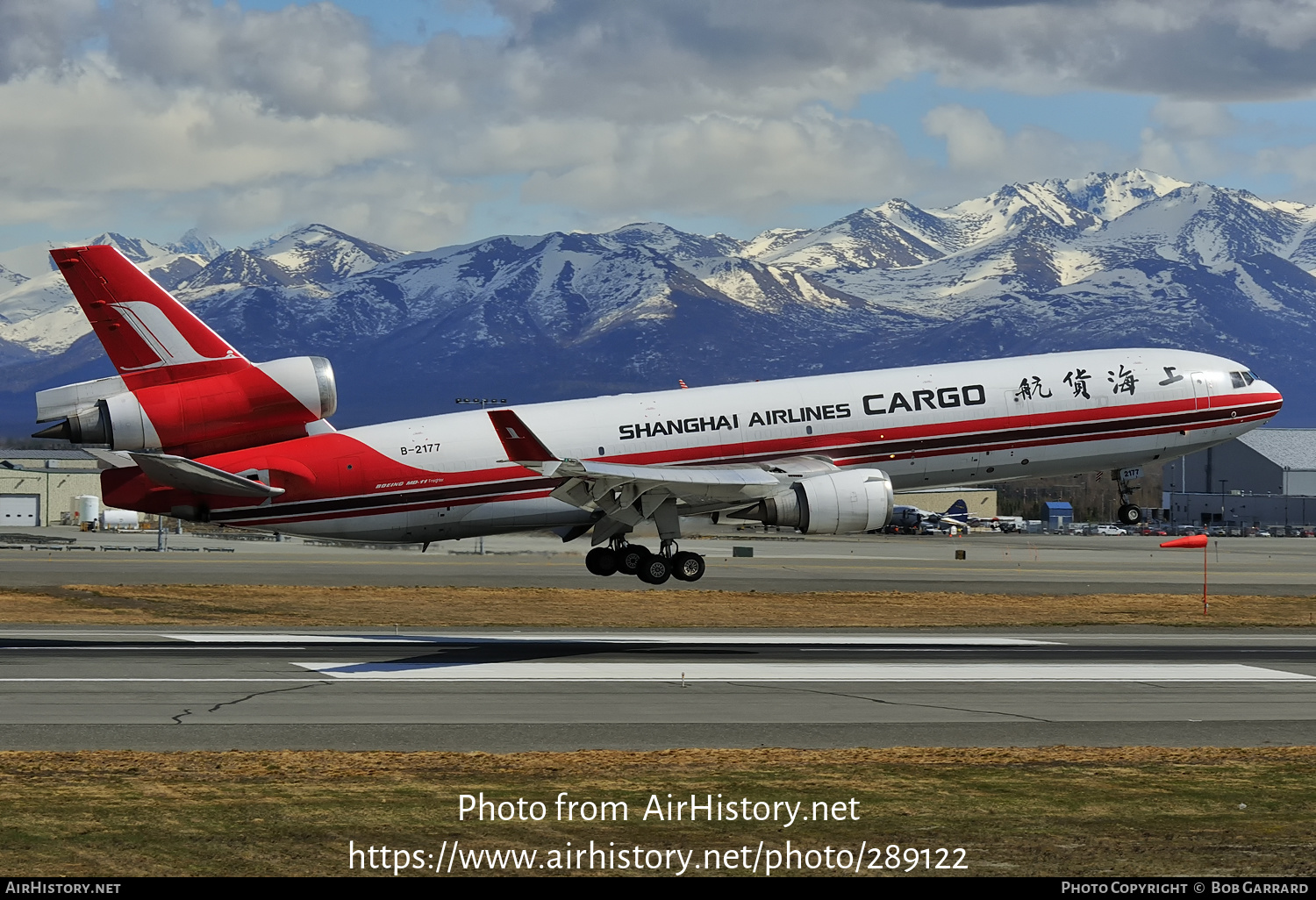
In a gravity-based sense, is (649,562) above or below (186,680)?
above

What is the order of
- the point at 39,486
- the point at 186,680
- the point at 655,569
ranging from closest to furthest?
the point at 186,680 < the point at 655,569 < the point at 39,486

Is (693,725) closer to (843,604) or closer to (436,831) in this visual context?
(436,831)

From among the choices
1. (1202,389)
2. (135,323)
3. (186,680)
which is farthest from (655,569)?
(1202,389)

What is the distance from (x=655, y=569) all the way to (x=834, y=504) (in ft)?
20.2

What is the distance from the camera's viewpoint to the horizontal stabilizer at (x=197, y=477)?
4303 centimetres

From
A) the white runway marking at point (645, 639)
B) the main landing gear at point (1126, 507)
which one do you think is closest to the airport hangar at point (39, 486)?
the white runway marking at point (645, 639)

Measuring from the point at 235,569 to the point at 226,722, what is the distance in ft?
190

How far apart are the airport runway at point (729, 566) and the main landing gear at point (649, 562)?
24430 mm

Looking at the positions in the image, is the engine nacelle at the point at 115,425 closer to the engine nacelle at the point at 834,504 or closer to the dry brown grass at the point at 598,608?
the dry brown grass at the point at 598,608

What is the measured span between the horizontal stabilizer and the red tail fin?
286 cm

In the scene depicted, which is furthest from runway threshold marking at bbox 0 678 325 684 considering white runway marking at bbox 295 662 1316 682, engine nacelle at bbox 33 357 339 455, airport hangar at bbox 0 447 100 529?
airport hangar at bbox 0 447 100 529

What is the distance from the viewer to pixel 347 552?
106 metres

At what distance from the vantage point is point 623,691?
34.6 metres

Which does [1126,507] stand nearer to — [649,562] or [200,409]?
[649,562]
